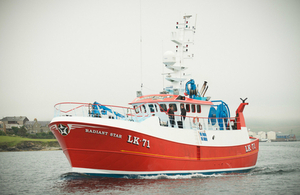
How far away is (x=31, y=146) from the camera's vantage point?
74500 millimetres

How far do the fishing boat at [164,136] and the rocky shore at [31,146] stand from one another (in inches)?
2384

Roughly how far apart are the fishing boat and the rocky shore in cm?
6057

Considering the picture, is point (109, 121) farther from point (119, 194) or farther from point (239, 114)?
point (239, 114)

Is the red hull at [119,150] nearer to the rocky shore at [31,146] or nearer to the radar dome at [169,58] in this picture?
the radar dome at [169,58]

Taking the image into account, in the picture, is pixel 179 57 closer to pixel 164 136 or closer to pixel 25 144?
pixel 164 136

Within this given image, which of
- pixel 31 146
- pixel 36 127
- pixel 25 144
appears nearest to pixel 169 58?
pixel 31 146

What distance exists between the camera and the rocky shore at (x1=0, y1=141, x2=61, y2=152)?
7369cm

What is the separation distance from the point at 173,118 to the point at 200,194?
17.9ft

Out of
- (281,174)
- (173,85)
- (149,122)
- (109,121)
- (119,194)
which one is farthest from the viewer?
(173,85)

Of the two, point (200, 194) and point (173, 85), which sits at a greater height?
point (173, 85)

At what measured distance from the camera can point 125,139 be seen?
1534cm

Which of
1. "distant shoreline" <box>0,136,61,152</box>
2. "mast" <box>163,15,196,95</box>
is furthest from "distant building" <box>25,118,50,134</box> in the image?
"mast" <box>163,15,196,95</box>

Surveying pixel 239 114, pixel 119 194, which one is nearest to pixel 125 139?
pixel 119 194

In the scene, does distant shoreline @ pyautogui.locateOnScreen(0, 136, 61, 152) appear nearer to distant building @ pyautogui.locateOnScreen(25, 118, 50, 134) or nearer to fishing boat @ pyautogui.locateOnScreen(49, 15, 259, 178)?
distant building @ pyautogui.locateOnScreen(25, 118, 50, 134)
